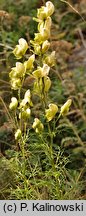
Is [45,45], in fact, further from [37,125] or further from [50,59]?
[37,125]

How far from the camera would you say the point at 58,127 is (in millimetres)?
2574

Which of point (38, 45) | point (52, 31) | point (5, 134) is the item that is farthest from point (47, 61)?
point (52, 31)

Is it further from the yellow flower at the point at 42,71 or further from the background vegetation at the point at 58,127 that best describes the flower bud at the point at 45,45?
the background vegetation at the point at 58,127

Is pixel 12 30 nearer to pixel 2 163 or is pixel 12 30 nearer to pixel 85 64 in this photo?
pixel 85 64

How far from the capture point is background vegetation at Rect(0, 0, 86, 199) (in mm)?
2242

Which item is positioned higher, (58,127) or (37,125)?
(58,127)

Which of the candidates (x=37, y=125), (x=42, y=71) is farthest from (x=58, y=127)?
(x=42, y=71)

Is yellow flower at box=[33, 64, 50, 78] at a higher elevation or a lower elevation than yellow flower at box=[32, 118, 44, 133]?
higher

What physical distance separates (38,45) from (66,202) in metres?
0.63

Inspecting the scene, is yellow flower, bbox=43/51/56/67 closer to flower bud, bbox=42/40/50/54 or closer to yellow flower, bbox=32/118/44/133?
flower bud, bbox=42/40/50/54

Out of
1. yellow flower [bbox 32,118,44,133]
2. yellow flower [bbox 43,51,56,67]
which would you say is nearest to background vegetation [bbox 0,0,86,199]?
yellow flower [bbox 32,118,44,133]

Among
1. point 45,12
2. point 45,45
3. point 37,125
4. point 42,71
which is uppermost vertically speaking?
point 45,12

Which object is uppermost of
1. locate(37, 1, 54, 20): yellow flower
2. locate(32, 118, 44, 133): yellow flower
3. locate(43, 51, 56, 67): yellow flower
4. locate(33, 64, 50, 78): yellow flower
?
locate(37, 1, 54, 20): yellow flower

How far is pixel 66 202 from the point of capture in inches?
79.5
